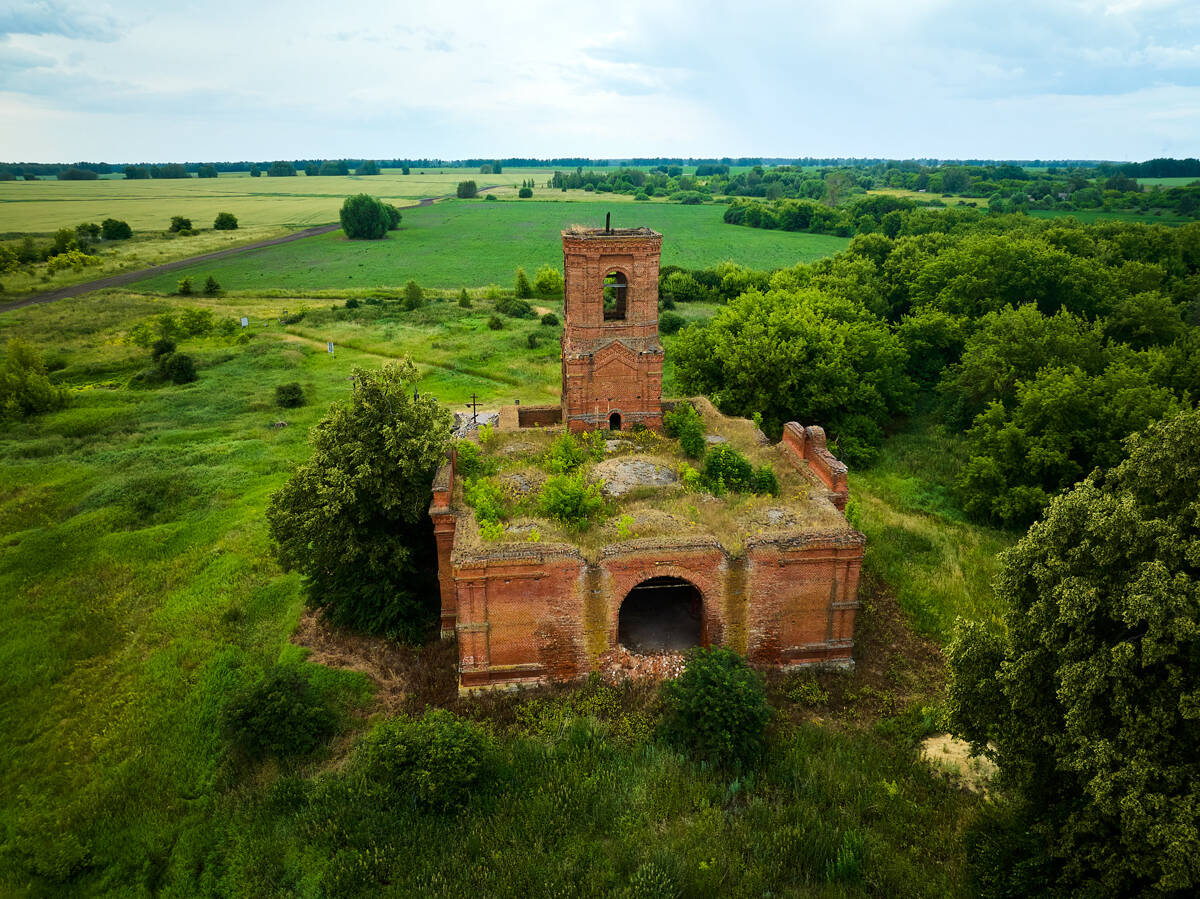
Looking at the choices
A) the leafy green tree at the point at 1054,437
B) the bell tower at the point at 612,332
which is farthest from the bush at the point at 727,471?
the leafy green tree at the point at 1054,437

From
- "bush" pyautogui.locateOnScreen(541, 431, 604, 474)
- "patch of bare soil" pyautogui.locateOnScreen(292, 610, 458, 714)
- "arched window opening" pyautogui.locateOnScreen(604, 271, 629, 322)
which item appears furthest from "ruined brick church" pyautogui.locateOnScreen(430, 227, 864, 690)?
"patch of bare soil" pyautogui.locateOnScreen(292, 610, 458, 714)

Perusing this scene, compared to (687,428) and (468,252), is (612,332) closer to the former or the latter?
(687,428)

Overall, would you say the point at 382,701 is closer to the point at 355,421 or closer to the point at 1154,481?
the point at 355,421

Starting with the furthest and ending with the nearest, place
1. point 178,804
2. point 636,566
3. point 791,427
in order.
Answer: point 791,427 → point 636,566 → point 178,804

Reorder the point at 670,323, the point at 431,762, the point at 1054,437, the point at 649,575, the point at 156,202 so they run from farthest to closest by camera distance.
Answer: the point at 156,202, the point at 670,323, the point at 1054,437, the point at 649,575, the point at 431,762

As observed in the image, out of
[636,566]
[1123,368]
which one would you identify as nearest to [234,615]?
[636,566]

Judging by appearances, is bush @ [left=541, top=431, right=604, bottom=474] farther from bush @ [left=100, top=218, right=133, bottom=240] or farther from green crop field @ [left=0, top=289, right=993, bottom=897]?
bush @ [left=100, top=218, right=133, bottom=240]

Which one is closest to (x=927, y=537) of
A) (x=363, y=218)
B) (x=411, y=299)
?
(x=411, y=299)
